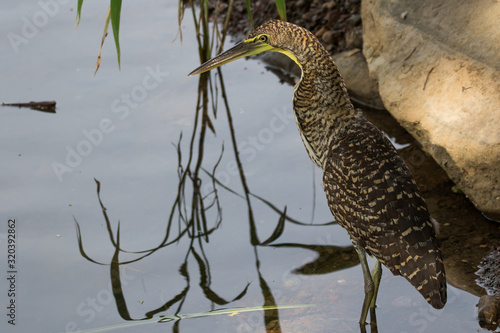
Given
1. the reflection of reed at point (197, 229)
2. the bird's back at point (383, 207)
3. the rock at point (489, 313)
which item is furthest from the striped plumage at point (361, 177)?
the reflection of reed at point (197, 229)

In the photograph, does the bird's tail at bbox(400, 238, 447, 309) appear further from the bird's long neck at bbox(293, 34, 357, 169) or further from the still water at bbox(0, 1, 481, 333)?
the bird's long neck at bbox(293, 34, 357, 169)

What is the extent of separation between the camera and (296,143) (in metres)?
6.39

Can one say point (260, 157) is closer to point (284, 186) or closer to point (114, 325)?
point (284, 186)

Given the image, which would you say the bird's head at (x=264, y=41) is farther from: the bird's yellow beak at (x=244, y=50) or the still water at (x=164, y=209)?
the still water at (x=164, y=209)

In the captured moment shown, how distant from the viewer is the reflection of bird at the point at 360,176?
377 cm

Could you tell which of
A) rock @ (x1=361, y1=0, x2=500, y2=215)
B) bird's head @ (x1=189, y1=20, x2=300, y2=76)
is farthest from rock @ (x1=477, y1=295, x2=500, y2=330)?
bird's head @ (x1=189, y1=20, x2=300, y2=76)

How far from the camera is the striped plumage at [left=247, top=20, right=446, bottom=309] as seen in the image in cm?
376

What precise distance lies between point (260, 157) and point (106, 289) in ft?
6.80

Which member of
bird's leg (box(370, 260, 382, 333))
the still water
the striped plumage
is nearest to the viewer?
the striped plumage

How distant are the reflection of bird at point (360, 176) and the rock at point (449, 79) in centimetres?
106

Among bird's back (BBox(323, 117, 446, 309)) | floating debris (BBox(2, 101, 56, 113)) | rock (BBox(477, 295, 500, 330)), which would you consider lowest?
rock (BBox(477, 295, 500, 330))

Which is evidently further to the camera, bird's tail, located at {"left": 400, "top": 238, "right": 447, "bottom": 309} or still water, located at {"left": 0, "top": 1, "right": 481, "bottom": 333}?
still water, located at {"left": 0, "top": 1, "right": 481, "bottom": 333}

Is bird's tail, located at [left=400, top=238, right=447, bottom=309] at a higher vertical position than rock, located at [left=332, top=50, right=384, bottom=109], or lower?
lower

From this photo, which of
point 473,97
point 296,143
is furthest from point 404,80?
point 296,143
